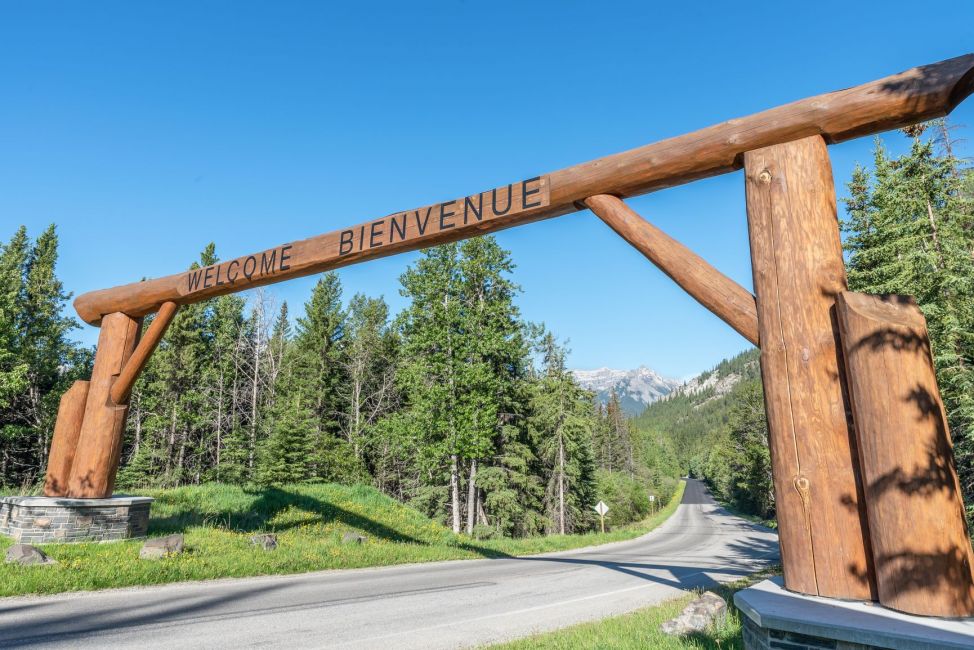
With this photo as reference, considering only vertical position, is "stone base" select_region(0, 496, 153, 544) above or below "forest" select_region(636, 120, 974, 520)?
below

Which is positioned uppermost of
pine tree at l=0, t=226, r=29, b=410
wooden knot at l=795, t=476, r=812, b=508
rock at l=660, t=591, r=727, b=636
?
pine tree at l=0, t=226, r=29, b=410

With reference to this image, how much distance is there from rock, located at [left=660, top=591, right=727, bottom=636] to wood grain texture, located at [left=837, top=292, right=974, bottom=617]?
2617 millimetres

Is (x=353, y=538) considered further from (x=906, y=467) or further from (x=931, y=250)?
(x=931, y=250)

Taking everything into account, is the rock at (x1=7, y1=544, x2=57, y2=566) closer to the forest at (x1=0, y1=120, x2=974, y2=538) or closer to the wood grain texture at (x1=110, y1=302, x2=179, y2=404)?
the wood grain texture at (x1=110, y1=302, x2=179, y2=404)

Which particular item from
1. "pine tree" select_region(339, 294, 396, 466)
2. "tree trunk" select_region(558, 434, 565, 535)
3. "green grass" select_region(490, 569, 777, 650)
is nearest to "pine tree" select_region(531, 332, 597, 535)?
"tree trunk" select_region(558, 434, 565, 535)

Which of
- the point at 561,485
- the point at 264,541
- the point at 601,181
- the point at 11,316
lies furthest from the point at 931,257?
the point at 11,316

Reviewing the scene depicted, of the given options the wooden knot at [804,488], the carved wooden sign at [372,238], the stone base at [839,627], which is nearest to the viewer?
the stone base at [839,627]

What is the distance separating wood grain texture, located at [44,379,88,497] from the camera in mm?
9461

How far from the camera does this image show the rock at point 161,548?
27.4ft

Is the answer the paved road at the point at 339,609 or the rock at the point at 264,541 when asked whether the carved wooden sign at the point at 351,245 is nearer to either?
the paved road at the point at 339,609

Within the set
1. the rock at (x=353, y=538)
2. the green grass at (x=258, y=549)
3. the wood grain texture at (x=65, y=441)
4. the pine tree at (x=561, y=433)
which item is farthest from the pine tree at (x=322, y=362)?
the wood grain texture at (x=65, y=441)

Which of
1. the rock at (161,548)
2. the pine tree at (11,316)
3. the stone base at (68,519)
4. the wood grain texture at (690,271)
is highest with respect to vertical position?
the pine tree at (11,316)

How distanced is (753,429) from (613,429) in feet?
113

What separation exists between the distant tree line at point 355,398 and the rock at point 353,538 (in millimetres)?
9102
